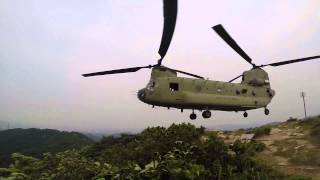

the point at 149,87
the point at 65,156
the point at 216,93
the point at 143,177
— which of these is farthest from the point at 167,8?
the point at 216,93

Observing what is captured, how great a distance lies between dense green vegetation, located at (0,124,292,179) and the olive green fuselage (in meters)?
2.05

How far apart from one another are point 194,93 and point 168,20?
11678mm

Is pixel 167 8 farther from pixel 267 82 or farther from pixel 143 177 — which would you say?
pixel 267 82

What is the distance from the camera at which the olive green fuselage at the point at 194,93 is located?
2014cm

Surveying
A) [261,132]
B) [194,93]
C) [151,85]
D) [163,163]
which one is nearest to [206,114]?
[194,93]

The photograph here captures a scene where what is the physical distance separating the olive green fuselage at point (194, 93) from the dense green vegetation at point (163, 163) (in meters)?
2.05

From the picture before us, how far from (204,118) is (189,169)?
16.3 ft

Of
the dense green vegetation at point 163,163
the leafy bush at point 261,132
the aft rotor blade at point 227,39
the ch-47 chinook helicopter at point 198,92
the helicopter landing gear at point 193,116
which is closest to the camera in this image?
the dense green vegetation at point 163,163

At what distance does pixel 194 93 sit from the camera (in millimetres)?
20844

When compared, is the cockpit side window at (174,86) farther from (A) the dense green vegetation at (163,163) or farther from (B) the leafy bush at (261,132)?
(B) the leafy bush at (261,132)

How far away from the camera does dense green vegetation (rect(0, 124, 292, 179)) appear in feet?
43.7

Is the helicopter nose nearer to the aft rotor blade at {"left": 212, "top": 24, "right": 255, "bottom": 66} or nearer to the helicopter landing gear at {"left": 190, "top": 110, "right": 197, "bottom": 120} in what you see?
the helicopter landing gear at {"left": 190, "top": 110, "right": 197, "bottom": 120}

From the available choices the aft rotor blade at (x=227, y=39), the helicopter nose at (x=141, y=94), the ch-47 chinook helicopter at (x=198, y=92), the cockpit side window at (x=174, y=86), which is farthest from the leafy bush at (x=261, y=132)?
the helicopter nose at (x=141, y=94)

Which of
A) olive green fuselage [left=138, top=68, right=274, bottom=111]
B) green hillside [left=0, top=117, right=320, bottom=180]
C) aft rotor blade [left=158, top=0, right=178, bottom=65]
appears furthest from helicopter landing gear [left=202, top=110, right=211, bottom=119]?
aft rotor blade [left=158, top=0, right=178, bottom=65]
